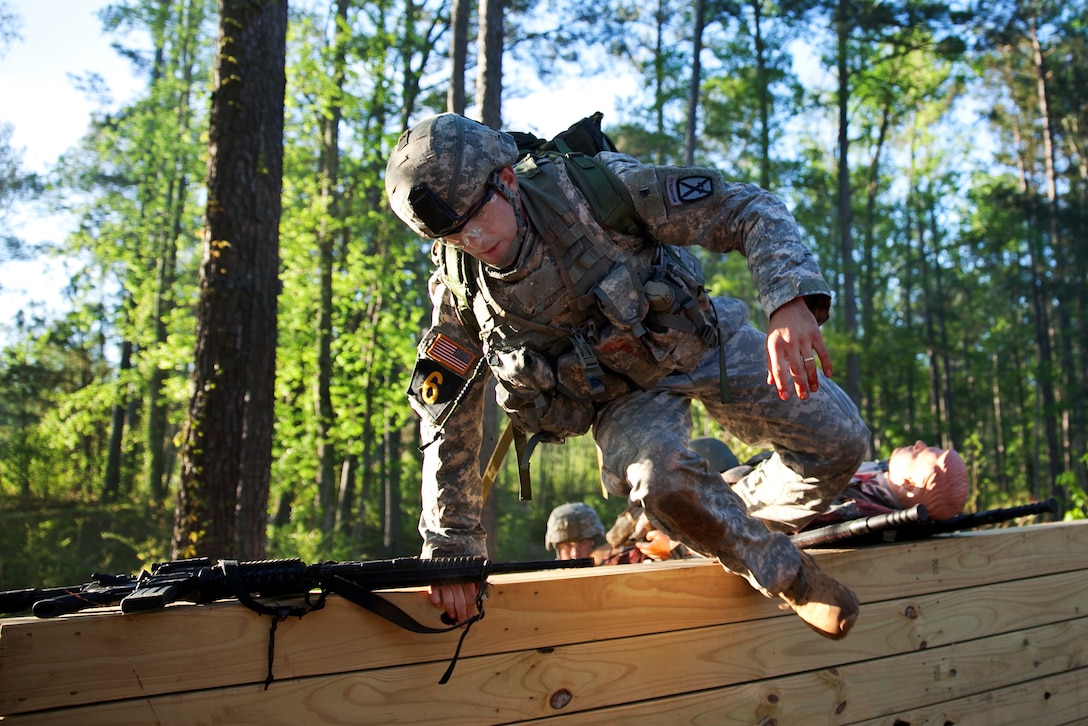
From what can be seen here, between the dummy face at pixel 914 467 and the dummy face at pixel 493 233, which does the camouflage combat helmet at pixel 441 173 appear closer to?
the dummy face at pixel 493 233

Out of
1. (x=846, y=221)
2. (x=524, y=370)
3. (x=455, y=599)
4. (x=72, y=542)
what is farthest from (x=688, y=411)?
(x=846, y=221)

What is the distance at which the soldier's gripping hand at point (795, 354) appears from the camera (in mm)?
2586

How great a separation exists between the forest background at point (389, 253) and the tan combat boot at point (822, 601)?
3.98 meters

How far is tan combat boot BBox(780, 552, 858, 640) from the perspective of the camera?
2771 millimetres

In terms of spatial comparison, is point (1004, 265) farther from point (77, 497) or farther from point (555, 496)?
point (77, 497)

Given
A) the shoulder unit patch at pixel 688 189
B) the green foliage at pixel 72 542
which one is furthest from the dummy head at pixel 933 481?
the green foliage at pixel 72 542

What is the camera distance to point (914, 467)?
388cm

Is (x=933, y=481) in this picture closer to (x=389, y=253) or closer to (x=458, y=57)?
(x=458, y=57)

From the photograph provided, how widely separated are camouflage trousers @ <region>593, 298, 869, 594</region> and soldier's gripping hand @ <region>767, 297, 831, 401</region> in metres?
0.46

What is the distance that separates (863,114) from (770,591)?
3143 cm

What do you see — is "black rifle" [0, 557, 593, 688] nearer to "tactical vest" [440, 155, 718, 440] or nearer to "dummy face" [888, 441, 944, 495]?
"tactical vest" [440, 155, 718, 440]

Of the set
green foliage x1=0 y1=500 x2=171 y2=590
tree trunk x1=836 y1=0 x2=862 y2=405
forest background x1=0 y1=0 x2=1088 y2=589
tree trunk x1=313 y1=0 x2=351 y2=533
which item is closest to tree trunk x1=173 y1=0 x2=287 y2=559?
forest background x1=0 y1=0 x2=1088 y2=589

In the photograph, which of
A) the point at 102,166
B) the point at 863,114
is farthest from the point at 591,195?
the point at 863,114

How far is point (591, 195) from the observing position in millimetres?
3088
